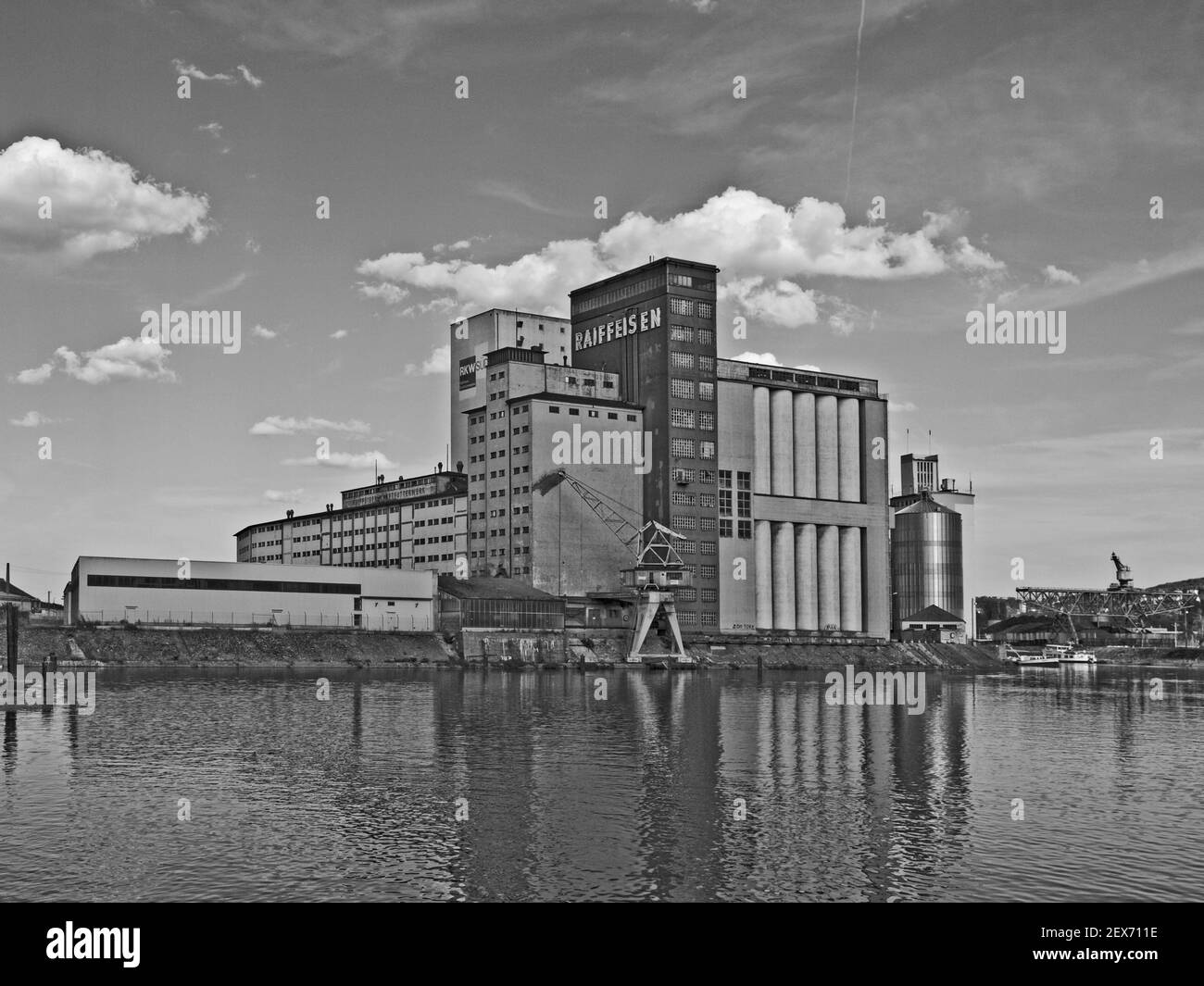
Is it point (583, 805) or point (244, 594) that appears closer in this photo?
point (583, 805)

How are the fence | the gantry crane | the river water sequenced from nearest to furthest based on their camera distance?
1. the river water
2. the fence
3. the gantry crane

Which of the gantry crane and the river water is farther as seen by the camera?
the gantry crane

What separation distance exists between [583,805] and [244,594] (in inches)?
5071

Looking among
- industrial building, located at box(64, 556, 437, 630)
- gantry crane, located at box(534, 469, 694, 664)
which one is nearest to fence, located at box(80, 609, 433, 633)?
industrial building, located at box(64, 556, 437, 630)

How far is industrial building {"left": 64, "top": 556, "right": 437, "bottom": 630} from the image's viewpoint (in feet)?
Result: 515

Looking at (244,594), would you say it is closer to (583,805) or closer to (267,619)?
(267,619)

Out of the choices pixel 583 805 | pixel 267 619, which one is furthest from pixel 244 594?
pixel 583 805

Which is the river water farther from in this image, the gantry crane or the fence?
the gantry crane

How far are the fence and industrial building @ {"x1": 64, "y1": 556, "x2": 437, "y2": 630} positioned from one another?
12cm

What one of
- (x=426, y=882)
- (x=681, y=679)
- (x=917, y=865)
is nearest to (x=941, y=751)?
(x=917, y=865)

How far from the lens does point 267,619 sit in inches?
6668
